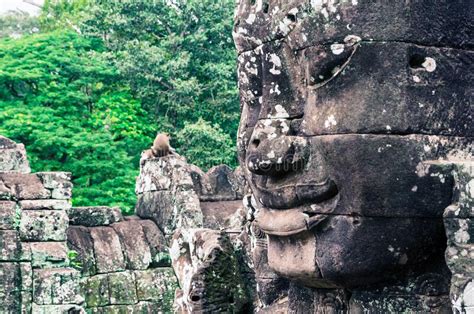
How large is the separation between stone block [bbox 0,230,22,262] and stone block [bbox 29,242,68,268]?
0.51ft

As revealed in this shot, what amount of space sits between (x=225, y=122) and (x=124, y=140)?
2.79 m

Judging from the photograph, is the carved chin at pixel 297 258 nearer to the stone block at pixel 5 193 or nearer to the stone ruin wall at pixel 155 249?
the stone ruin wall at pixel 155 249

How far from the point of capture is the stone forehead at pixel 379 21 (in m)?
4.00

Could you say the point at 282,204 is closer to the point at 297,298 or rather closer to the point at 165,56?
the point at 297,298

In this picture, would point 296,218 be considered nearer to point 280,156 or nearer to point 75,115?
point 280,156

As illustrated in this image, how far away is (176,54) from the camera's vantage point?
26.5 metres

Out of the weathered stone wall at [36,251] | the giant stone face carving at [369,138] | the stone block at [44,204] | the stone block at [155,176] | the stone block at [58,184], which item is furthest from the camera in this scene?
the stone block at [155,176]

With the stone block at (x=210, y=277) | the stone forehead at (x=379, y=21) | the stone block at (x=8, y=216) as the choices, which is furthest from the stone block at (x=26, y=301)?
the stone forehead at (x=379, y=21)

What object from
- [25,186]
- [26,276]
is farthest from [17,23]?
[26,276]

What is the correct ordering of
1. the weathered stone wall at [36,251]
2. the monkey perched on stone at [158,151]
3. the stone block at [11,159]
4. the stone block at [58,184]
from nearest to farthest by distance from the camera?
the weathered stone wall at [36,251], the stone block at [58,184], the stone block at [11,159], the monkey perched on stone at [158,151]

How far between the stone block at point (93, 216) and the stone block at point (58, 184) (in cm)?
141

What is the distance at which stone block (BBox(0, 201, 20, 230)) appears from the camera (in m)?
10.6

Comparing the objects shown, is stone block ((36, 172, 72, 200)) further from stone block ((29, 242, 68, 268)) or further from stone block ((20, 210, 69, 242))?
stone block ((29, 242, 68, 268))

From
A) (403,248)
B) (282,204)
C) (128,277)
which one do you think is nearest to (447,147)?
(403,248)
